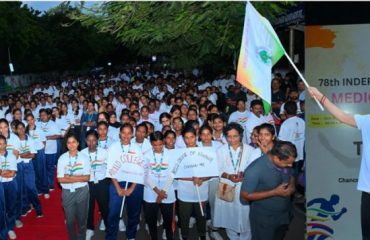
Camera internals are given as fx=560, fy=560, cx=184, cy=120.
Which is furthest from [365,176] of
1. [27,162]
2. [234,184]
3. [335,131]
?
[27,162]

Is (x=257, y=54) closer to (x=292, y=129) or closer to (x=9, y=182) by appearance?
(x=292, y=129)

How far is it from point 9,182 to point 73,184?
1.59m

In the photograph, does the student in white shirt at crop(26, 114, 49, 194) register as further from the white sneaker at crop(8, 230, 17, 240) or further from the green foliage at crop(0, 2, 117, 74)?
the green foliage at crop(0, 2, 117, 74)

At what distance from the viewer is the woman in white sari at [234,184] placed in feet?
22.4

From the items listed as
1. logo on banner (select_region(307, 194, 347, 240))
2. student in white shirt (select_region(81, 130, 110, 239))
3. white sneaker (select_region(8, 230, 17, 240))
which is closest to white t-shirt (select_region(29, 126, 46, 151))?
white sneaker (select_region(8, 230, 17, 240))

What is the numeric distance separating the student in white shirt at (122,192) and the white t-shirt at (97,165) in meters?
0.30

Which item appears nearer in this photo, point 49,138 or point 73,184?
point 73,184

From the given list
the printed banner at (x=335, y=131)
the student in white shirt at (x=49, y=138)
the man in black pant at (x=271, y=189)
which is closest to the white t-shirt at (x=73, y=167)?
the man in black pant at (x=271, y=189)

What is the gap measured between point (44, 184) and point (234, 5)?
7977 mm

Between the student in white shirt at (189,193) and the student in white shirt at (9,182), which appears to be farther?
the student in white shirt at (9,182)

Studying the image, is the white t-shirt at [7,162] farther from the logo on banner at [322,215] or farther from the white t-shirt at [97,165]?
the logo on banner at [322,215]

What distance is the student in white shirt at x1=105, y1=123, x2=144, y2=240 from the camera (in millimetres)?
7613

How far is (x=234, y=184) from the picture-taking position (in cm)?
691

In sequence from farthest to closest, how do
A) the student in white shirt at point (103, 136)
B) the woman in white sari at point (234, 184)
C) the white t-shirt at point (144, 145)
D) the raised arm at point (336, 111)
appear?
the student in white shirt at point (103, 136), the white t-shirt at point (144, 145), the woman in white sari at point (234, 184), the raised arm at point (336, 111)
